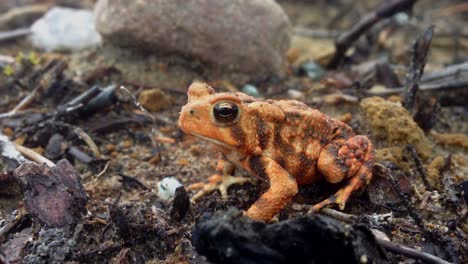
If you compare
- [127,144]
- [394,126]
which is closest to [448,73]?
[394,126]

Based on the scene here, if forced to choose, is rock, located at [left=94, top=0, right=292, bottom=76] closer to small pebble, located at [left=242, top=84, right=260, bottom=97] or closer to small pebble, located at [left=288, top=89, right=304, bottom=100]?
small pebble, located at [left=242, top=84, right=260, bottom=97]

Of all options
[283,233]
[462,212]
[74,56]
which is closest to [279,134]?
[283,233]

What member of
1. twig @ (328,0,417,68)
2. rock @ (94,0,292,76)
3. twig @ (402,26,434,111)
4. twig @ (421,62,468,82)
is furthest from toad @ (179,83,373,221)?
twig @ (328,0,417,68)

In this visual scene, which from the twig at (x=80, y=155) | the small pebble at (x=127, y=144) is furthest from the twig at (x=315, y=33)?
the twig at (x=80, y=155)

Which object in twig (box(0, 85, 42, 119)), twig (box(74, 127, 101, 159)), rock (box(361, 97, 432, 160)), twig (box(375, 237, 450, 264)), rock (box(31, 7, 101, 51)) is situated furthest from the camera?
rock (box(31, 7, 101, 51))

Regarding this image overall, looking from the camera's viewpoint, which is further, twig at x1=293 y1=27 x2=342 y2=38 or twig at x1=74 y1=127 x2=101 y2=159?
twig at x1=293 y1=27 x2=342 y2=38

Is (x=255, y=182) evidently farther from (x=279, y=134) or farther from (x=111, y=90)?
(x=111, y=90)

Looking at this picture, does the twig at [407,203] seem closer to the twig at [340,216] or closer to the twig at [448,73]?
the twig at [340,216]
